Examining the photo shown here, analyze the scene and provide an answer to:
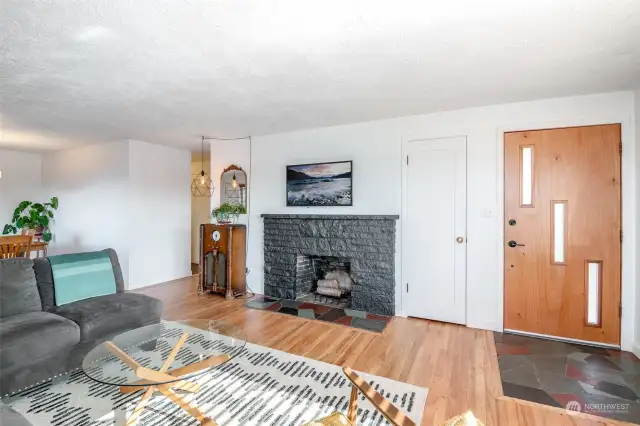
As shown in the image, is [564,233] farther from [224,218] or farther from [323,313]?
[224,218]

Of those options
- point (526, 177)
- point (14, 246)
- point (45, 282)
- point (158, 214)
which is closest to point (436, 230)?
point (526, 177)

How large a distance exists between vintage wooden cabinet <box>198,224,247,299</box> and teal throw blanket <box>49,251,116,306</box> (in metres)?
1.56

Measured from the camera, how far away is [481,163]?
335 centimetres

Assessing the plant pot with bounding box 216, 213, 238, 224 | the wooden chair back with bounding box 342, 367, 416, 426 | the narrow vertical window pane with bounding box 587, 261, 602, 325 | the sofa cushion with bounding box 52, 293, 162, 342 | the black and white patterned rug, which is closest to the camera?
the wooden chair back with bounding box 342, 367, 416, 426

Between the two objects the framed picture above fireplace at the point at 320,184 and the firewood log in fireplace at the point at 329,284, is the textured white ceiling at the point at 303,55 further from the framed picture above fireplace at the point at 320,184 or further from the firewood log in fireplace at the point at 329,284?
the firewood log in fireplace at the point at 329,284

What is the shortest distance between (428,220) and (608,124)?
1851mm

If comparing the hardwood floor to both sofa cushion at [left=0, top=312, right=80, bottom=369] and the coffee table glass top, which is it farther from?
sofa cushion at [left=0, top=312, right=80, bottom=369]

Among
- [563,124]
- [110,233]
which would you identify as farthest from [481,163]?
[110,233]

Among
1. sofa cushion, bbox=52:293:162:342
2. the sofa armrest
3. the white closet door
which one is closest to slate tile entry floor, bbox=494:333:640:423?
the white closet door

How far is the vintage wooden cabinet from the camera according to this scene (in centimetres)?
449

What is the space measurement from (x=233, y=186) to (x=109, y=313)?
2591mm

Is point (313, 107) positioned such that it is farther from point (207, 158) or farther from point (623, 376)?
point (207, 158)

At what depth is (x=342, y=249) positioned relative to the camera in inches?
157
